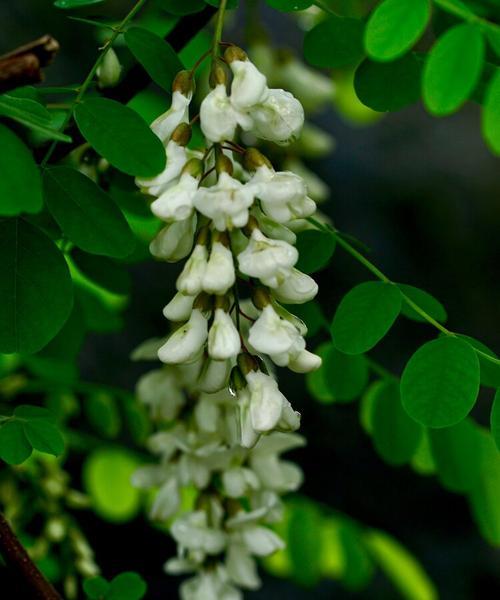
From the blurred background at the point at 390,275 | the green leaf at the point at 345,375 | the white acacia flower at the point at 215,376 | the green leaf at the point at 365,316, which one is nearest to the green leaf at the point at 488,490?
the green leaf at the point at 345,375

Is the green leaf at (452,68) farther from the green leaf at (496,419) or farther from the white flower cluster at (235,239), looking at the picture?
the green leaf at (496,419)

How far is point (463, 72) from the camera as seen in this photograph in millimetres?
541

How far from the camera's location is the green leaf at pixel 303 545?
3.70 ft

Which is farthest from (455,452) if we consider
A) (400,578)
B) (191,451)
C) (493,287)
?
(493,287)

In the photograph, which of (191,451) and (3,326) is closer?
(3,326)

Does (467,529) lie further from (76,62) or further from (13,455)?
(13,455)

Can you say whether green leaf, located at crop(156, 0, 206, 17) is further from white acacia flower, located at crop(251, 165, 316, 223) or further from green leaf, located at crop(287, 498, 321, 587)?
green leaf, located at crop(287, 498, 321, 587)

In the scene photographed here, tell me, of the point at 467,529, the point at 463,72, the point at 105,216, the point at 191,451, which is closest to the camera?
the point at 463,72

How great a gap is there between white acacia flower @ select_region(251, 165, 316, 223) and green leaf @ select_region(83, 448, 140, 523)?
0.72 meters

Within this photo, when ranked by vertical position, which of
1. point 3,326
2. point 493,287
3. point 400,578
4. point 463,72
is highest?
point 463,72

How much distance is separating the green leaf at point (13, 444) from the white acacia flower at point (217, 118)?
25cm

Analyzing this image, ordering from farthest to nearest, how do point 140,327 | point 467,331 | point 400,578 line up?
point 467,331 → point 140,327 → point 400,578

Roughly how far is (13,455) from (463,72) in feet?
1.26

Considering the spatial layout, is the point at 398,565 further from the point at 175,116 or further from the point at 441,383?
the point at 175,116
